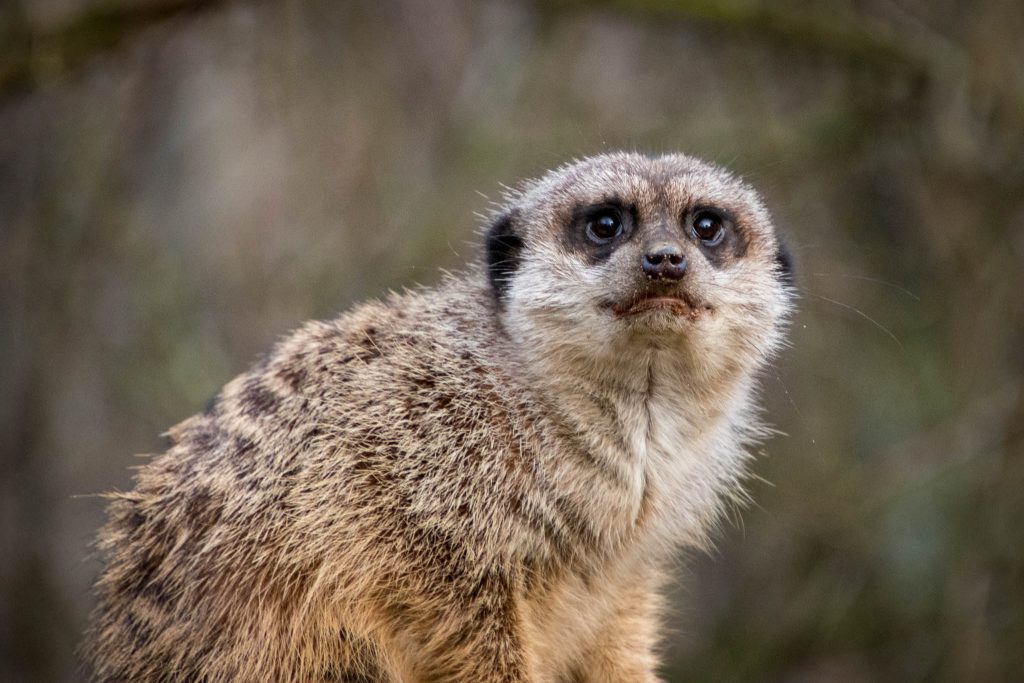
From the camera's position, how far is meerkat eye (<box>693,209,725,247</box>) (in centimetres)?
475

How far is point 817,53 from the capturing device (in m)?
7.26

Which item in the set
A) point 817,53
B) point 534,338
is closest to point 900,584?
point 817,53

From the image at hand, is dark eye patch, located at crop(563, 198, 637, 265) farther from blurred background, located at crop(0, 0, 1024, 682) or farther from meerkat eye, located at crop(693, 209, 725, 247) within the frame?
blurred background, located at crop(0, 0, 1024, 682)

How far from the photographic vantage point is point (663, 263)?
167 inches

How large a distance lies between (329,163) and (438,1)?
1.49 m

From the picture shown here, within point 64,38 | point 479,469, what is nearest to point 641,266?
point 479,469

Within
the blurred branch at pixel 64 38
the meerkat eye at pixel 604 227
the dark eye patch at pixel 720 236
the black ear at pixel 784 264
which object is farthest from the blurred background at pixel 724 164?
the meerkat eye at pixel 604 227

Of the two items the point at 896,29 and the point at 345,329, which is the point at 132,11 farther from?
the point at 896,29

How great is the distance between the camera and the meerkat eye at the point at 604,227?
15.3 feet

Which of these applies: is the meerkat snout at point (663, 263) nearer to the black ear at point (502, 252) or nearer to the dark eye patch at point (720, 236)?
the dark eye patch at point (720, 236)

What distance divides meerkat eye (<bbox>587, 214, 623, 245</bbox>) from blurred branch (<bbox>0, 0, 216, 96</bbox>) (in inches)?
115

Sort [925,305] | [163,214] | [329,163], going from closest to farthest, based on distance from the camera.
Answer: [925,305] → [329,163] → [163,214]

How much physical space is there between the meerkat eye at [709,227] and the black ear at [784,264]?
33cm

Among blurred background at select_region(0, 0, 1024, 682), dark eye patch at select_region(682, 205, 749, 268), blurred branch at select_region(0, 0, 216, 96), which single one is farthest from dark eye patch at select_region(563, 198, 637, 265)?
blurred branch at select_region(0, 0, 216, 96)
